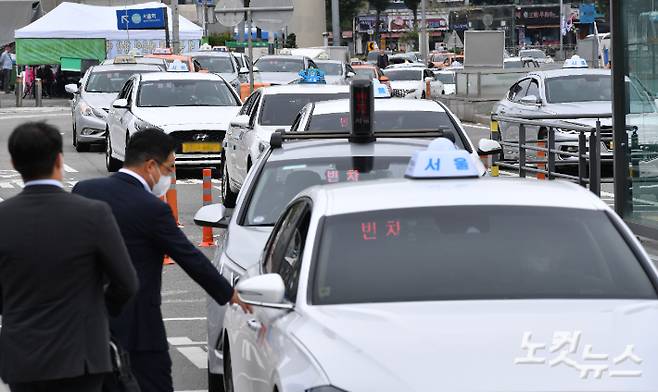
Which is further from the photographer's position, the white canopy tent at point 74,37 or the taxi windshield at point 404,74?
the white canopy tent at point 74,37

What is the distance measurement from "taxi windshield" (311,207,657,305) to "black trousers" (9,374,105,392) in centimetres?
91

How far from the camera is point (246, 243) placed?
9.28 m

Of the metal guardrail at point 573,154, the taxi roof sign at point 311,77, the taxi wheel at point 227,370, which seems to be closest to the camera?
the taxi wheel at point 227,370

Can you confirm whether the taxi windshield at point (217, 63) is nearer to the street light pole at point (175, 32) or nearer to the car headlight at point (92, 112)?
the street light pole at point (175, 32)

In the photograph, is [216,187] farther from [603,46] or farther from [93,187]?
[603,46]

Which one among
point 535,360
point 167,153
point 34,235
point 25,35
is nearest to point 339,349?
point 535,360

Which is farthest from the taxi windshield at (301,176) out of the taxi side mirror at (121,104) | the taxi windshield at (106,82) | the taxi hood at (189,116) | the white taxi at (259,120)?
the taxi windshield at (106,82)

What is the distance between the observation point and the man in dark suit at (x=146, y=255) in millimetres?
6617

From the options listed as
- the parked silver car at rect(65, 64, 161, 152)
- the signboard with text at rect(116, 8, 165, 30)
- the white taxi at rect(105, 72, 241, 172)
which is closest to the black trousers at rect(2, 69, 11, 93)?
the signboard with text at rect(116, 8, 165, 30)

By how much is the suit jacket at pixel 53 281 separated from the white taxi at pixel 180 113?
17823 mm

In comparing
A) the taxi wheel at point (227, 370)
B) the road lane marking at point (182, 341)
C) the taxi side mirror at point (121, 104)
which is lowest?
the road lane marking at point (182, 341)

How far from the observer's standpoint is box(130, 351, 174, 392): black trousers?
6.64m

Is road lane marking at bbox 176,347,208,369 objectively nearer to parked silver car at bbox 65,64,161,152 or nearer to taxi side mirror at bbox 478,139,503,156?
taxi side mirror at bbox 478,139,503,156
